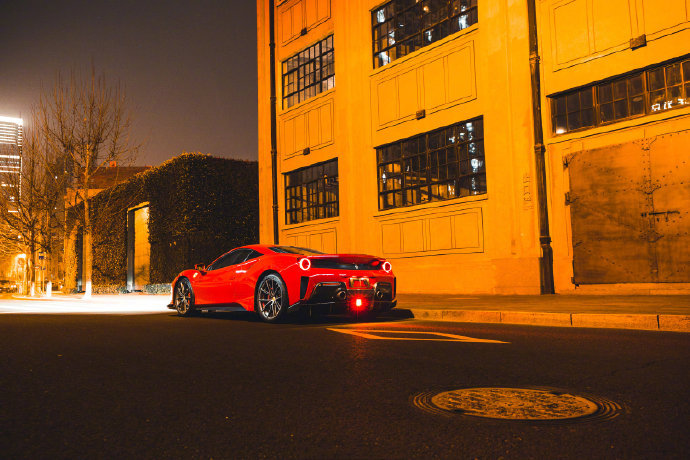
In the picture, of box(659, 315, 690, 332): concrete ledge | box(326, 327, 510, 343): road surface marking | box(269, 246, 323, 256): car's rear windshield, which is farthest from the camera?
box(269, 246, 323, 256): car's rear windshield

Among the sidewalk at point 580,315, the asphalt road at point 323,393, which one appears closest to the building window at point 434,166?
the sidewalk at point 580,315

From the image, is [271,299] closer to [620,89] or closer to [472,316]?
[472,316]

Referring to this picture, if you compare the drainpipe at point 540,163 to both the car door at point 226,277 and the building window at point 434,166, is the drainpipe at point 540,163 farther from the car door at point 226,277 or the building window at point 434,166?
the car door at point 226,277

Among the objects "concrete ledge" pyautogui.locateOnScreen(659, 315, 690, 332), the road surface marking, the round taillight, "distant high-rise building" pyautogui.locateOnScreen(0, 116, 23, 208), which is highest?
"distant high-rise building" pyautogui.locateOnScreen(0, 116, 23, 208)

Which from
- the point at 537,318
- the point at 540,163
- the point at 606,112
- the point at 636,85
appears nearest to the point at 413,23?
the point at 540,163

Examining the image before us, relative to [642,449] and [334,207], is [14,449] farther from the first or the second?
[334,207]

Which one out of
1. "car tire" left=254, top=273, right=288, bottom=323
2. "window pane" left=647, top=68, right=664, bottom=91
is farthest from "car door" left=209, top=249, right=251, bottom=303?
"window pane" left=647, top=68, right=664, bottom=91

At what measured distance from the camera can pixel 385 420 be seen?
10.3 feet

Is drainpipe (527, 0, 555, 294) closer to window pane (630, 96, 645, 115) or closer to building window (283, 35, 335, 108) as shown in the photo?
window pane (630, 96, 645, 115)

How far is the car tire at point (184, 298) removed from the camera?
11172mm

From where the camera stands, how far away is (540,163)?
1363cm

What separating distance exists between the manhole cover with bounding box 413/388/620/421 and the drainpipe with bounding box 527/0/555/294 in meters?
10.1

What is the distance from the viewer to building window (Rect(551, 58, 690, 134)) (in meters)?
11.7

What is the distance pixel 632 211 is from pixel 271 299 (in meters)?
7.83
